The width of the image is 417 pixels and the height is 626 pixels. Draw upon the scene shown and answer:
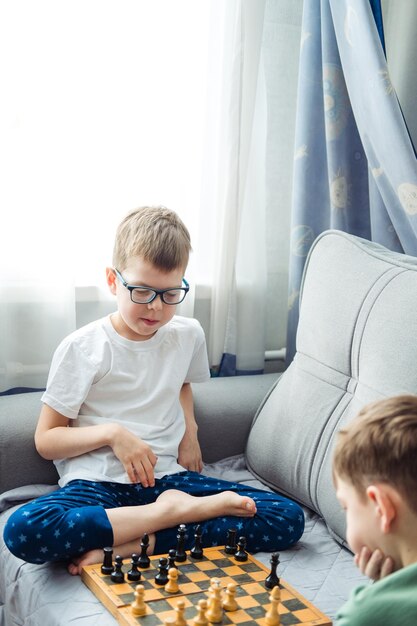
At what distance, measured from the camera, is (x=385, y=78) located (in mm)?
2215

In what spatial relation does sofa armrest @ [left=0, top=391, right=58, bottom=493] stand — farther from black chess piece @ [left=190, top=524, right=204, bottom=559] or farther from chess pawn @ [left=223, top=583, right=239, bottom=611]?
chess pawn @ [left=223, top=583, right=239, bottom=611]

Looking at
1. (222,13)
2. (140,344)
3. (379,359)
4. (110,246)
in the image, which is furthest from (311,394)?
(222,13)

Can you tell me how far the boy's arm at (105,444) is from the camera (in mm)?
1964

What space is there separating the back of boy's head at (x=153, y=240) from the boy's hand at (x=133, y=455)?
0.40 metres

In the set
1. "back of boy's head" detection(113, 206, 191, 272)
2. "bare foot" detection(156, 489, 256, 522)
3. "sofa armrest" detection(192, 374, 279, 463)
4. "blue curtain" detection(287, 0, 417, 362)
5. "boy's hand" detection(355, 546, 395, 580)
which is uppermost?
"blue curtain" detection(287, 0, 417, 362)

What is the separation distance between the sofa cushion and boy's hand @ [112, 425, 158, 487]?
367 mm

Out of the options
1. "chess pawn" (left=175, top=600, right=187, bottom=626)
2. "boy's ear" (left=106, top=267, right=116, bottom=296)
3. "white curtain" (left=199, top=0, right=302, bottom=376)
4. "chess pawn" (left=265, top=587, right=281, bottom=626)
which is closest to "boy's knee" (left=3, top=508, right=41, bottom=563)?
"chess pawn" (left=175, top=600, right=187, bottom=626)

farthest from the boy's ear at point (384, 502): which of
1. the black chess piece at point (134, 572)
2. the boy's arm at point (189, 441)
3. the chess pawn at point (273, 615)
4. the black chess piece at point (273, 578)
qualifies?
the boy's arm at point (189, 441)

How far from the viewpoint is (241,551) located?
5.89ft

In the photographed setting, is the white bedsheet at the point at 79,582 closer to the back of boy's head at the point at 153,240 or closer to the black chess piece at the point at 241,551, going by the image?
the black chess piece at the point at 241,551

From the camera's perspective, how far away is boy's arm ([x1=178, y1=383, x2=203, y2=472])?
2172 millimetres

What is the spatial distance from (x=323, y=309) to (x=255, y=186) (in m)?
0.56

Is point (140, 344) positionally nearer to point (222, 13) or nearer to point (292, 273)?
point (292, 273)

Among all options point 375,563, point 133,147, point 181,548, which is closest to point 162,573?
point 181,548
